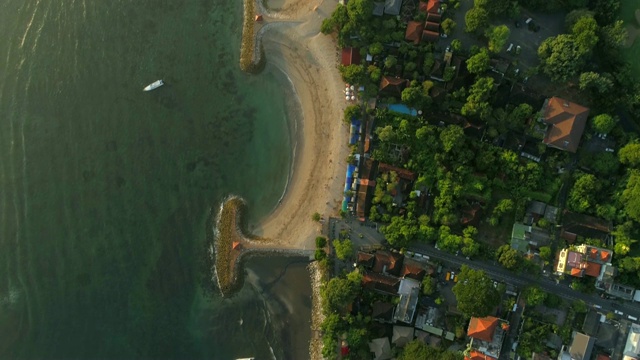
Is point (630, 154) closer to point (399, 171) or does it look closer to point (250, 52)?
point (399, 171)

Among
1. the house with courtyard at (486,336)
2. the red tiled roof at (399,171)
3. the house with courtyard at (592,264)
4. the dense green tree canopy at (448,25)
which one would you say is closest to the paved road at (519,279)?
the house with courtyard at (592,264)

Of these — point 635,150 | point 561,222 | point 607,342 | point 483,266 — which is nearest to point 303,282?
point 483,266

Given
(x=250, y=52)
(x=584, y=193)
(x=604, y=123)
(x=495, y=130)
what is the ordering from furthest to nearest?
(x=250, y=52)
(x=495, y=130)
(x=584, y=193)
(x=604, y=123)

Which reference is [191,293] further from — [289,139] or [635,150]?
[635,150]

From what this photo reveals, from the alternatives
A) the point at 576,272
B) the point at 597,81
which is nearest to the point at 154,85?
the point at 597,81

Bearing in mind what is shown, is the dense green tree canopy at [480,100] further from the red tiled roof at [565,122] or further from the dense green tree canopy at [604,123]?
the dense green tree canopy at [604,123]

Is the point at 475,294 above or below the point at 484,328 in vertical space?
above

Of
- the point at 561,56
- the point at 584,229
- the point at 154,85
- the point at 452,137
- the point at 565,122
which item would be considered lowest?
the point at 584,229
